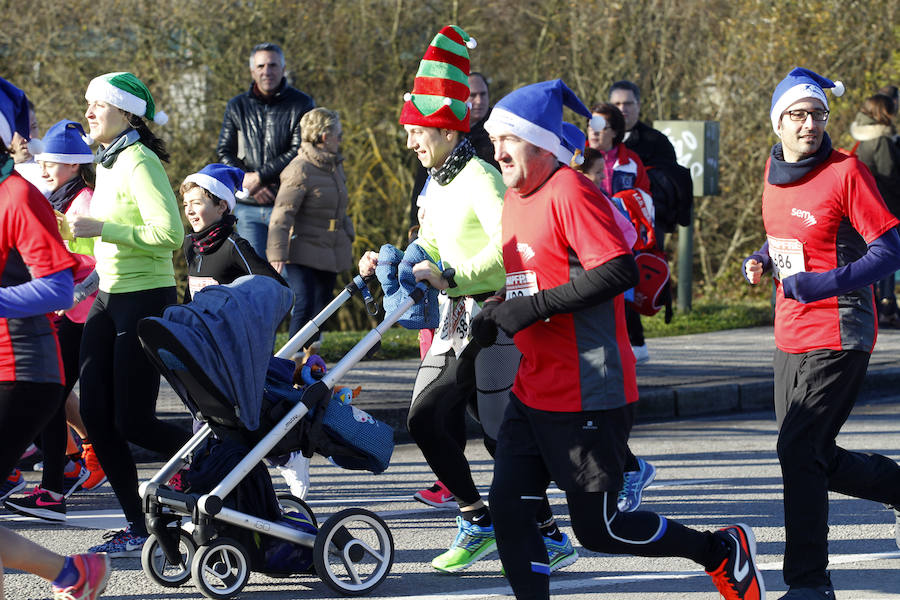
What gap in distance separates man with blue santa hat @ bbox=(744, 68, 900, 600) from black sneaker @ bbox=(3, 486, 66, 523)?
10.9 feet

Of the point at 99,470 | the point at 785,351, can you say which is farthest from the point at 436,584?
the point at 99,470

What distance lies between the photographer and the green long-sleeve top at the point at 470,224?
5.06m

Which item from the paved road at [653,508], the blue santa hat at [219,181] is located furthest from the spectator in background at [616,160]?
the blue santa hat at [219,181]

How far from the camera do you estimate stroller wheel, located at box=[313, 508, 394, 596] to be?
500cm

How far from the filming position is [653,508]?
6.54 meters

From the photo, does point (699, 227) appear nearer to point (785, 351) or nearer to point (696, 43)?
point (696, 43)

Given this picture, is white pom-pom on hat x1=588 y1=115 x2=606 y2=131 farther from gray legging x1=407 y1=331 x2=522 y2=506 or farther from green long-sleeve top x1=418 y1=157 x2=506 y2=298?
gray legging x1=407 y1=331 x2=522 y2=506

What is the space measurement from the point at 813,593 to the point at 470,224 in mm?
1832

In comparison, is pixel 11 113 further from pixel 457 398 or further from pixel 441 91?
pixel 457 398

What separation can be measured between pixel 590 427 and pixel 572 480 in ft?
→ 0.56

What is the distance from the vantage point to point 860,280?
4512 millimetres

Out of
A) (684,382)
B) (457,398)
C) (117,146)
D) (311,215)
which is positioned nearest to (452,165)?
(457,398)

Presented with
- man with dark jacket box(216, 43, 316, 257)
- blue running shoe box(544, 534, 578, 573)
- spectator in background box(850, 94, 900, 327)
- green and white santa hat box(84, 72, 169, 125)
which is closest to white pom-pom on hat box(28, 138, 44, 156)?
green and white santa hat box(84, 72, 169, 125)

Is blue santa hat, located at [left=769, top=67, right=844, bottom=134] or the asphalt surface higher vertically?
blue santa hat, located at [left=769, top=67, right=844, bottom=134]
